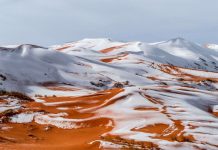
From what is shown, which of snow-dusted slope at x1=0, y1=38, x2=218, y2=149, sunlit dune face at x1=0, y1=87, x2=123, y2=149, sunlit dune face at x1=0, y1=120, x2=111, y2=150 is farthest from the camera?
snow-dusted slope at x1=0, y1=38, x2=218, y2=149

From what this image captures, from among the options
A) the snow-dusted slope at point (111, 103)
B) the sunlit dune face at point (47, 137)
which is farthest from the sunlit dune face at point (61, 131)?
the snow-dusted slope at point (111, 103)

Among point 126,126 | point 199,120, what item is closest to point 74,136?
point 126,126

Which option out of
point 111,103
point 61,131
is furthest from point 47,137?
point 111,103

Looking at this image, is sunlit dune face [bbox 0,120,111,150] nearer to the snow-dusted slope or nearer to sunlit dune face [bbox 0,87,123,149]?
sunlit dune face [bbox 0,87,123,149]

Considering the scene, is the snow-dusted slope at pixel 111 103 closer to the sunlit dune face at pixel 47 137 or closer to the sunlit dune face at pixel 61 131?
the sunlit dune face at pixel 61 131

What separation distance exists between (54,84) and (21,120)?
4426 centimetres

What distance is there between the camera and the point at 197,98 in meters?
62.3

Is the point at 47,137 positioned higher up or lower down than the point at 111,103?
lower down

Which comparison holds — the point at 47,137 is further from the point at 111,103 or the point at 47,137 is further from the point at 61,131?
the point at 111,103

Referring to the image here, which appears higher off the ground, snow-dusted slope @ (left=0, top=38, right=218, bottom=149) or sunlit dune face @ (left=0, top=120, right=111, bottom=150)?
snow-dusted slope @ (left=0, top=38, right=218, bottom=149)

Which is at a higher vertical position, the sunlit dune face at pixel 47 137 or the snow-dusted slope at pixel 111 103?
the snow-dusted slope at pixel 111 103

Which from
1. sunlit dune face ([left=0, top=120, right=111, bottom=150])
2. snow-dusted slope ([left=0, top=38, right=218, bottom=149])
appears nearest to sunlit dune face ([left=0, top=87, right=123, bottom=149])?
sunlit dune face ([left=0, top=120, right=111, bottom=150])

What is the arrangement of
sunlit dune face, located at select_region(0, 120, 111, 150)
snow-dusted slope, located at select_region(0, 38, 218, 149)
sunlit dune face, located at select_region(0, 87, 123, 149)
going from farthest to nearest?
snow-dusted slope, located at select_region(0, 38, 218, 149) < sunlit dune face, located at select_region(0, 87, 123, 149) < sunlit dune face, located at select_region(0, 120, 111, 150)

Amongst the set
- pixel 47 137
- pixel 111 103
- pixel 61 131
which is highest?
pixel 111 103
